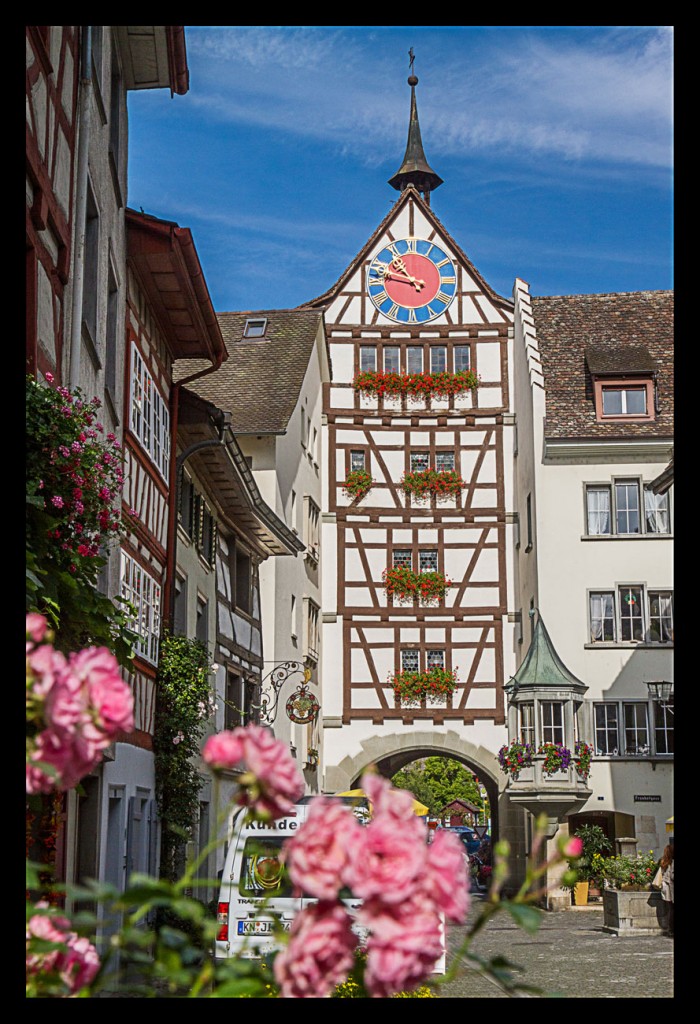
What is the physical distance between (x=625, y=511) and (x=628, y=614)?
6.58 ft

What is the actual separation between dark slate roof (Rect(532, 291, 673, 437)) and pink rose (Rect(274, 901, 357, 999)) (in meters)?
24.6

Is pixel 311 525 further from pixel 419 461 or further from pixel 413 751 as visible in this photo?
pixel 413 751

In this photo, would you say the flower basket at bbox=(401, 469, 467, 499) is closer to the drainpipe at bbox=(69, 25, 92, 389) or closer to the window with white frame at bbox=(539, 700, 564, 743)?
the window with white frame at bbox=(539, 700, 564, 743)

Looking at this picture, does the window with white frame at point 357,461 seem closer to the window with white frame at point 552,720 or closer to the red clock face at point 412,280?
the red clock face at point 412,280

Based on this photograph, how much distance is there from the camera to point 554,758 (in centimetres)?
2348

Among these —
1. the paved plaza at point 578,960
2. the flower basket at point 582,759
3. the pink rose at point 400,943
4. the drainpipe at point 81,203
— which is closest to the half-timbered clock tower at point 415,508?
the flower basket at point 582,759

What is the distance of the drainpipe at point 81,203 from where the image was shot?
884 centimetres

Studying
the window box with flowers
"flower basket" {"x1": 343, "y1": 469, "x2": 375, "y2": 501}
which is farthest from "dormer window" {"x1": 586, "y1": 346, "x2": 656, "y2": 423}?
"flower basket" {"x1": 343, "y1": 469, "x2": 375, "y2": 501}

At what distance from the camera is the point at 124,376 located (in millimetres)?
12297

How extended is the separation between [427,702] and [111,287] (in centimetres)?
1776

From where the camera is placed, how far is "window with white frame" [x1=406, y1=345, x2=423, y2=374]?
30.1 meters
